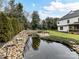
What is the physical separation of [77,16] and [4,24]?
31056 mm

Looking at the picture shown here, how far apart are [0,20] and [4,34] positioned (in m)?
1.59

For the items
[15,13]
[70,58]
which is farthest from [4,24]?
[15,13]

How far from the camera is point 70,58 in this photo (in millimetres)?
11164

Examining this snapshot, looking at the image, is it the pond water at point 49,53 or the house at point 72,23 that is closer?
the pond water at point 49,53

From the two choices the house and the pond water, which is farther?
the house

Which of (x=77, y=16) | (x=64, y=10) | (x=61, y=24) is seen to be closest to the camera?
(x=77, y=16)

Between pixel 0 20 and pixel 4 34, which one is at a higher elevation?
pixel 0 20

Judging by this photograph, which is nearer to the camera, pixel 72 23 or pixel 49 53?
pixel 49 53

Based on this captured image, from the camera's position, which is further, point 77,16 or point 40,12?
point 40,12

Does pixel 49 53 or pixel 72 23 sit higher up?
pixel 72 23

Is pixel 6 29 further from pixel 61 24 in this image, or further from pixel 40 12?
pixel 40 12

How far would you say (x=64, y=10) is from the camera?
203ft

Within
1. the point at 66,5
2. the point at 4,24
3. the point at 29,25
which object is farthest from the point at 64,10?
the point at 4,24

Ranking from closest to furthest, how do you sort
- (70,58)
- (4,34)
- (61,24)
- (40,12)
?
1. (70,58)
2. (4,34)
3. (61,24)
4. (40,12)
